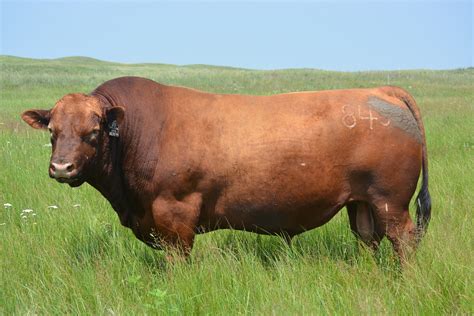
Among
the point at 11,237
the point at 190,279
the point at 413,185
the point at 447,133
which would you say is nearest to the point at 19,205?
the point at 11,237

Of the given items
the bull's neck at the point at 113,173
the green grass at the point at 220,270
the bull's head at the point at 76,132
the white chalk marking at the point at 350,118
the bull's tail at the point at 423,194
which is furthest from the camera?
the bull's tail at the point at 423,194

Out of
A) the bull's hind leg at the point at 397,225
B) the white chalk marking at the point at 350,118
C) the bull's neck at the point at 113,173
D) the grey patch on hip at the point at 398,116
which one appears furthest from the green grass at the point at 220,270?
the white chalk marking at the point at 350,118

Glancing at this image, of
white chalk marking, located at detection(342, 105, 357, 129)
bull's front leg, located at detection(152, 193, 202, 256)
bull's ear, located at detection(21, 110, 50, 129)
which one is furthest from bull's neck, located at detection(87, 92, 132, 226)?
white chalk marking, located at detection(342, 105, 357, 129)

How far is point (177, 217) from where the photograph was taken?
14.3 ft

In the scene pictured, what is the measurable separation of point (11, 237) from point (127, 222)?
131 centimetres

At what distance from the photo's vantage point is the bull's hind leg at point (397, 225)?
4547mm

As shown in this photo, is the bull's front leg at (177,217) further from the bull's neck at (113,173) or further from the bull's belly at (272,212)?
the bull's neck at (113,173)

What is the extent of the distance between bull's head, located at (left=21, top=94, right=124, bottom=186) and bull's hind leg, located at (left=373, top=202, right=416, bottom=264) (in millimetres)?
2376

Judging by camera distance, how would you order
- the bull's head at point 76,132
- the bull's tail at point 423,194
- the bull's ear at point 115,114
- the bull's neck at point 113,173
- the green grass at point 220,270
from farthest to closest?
the bull's tail at point 423,194 → the bull's neck at point 113,173 → the bull's ear at point 115,114 → the bull's head at point 76,132 → the green grass at point 220,270

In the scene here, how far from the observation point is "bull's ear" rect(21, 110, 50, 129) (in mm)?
4414

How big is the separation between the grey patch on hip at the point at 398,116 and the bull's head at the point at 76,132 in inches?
87.9

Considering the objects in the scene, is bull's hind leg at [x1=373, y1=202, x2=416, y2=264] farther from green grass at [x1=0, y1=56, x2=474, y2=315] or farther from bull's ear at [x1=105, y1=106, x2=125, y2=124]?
bull's ear at [x1=105, y1=106, x2=125, y2=124]

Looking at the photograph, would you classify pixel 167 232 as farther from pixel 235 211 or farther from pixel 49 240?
pixel 49 240

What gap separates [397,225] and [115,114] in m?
2.62
